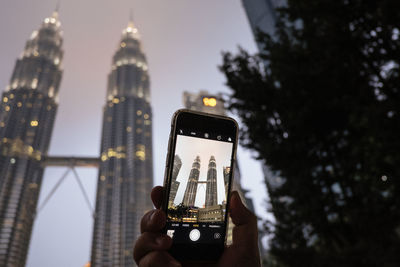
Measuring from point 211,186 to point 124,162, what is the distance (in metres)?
78.1

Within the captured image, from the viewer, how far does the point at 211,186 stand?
71.1 inches

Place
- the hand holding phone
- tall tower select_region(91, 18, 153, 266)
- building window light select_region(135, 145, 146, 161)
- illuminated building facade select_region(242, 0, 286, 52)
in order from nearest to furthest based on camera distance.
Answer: the hand holding phone < illuminated building facade select_region(242, 0, 286, 52) < tall tower select_region(91, 18, 153, 266) < building window light select_region(135, 145, 146, 161)

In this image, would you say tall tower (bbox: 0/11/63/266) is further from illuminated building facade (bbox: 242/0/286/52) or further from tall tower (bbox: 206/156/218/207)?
illuminated building facade (bbox: 242/0/286/52)

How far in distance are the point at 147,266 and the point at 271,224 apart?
208 inches

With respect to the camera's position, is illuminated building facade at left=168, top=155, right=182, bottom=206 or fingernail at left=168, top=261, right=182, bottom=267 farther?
illuminated building facade at left=168, top=155, right=182, bottom=206

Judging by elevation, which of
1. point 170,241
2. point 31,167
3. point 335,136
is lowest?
point 170,241

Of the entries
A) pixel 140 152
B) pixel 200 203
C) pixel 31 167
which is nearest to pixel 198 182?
pixel 200 203

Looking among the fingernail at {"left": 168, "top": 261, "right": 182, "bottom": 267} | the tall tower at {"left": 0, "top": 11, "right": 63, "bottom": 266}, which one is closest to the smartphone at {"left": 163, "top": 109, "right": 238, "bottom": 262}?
the fingernail at {"left": 168, "top": 261, "right": 182, "bottom": 267}

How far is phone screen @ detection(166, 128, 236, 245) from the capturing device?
166cm

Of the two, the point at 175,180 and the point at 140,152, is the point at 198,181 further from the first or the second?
the point at 140,152

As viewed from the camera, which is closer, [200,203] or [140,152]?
[200,203]

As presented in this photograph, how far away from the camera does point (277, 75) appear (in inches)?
270

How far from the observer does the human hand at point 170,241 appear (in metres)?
1.43

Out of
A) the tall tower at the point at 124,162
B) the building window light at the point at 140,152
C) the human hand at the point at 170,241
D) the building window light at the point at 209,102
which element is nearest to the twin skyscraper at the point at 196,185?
the human hand at the point at 170,241
